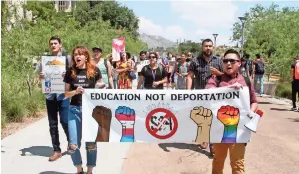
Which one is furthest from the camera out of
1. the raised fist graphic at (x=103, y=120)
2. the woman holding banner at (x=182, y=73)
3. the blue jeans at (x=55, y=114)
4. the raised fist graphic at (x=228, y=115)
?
the woman holding banner at (x=182, y=73)

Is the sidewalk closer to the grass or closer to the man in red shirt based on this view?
the grass

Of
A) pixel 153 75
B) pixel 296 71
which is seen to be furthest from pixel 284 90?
pixel 153 75

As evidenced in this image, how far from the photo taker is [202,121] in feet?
17.8

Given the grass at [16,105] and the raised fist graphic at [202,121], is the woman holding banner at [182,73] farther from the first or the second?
the raised fist graphic at [202,121]

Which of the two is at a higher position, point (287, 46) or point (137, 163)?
point (287, 46)

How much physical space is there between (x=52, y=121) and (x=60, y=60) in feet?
3.15

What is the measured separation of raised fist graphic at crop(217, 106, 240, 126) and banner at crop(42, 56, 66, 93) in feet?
8.48

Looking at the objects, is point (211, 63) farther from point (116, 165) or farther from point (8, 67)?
point (8, 67)

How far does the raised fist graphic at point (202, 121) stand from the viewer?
5.34 metres

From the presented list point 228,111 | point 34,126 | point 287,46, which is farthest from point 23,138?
point 287,46

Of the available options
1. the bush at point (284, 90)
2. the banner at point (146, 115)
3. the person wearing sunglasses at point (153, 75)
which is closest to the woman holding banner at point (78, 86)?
the banner at point (146, 115)

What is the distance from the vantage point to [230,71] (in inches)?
187

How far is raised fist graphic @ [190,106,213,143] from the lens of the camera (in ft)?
17.5

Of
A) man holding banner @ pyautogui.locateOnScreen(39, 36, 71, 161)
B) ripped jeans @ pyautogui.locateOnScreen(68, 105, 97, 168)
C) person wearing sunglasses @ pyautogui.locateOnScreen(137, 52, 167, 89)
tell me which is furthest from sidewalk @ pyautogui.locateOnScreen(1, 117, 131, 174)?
person wearing sunglasses @ pyautogui.locateOnScreen(137, 52, 167, 89)
